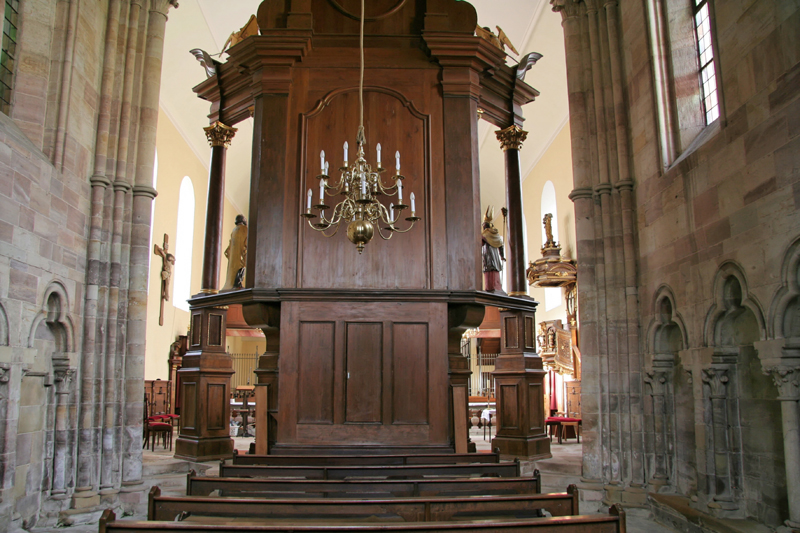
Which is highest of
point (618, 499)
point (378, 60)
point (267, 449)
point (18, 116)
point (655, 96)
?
point (378, 60)

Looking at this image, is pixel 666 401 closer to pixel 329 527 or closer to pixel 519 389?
pixel 519 389

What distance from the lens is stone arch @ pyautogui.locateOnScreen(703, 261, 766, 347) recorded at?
6758mm

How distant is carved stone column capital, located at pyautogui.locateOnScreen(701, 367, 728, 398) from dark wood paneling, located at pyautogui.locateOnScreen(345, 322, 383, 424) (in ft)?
13.4

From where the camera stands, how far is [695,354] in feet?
24.7

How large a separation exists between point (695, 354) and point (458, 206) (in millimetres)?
3681

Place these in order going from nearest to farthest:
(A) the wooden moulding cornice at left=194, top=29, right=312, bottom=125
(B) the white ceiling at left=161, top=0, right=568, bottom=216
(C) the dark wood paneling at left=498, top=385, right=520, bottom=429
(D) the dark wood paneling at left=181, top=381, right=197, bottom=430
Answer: (A) the wooden moulding cornice at left=194, top=29, right=312, bottom=125, (C) the dark wood paneling at left=498, top=385, right=520, bottom=429, (D) the dark wood paneling at left=181, top=381, right=197, bottom=430, (B) the white ceiling at left=161, top=0, right=568, bottom=216

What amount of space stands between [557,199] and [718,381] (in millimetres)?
12480

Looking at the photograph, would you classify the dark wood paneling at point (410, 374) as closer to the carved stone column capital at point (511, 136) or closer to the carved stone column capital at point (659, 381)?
the carved stone column capital at point (659, 381)

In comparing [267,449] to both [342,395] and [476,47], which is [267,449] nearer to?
[342,395]

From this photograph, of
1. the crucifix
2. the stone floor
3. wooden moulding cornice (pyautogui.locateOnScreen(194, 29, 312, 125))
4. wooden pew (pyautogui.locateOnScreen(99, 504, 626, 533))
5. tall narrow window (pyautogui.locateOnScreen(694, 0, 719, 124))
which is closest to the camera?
wooden pew (pyautogui.locateOnScreen(99, 504, 626, 533))

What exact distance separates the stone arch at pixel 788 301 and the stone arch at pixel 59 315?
783 cm

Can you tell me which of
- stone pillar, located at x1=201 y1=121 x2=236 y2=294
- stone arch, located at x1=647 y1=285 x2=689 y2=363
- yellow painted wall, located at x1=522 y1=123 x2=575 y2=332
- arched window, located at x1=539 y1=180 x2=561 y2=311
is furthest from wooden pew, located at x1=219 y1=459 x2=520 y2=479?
arched window, located at x1=539 y1=180 x2=561 y2=311

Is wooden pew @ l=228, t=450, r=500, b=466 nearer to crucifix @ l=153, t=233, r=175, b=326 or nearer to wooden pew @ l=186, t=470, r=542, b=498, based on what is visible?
wooden pew @ l=186, t=470, r=542, b=498

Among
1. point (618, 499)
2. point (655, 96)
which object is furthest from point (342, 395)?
Result: point (655, 96)
